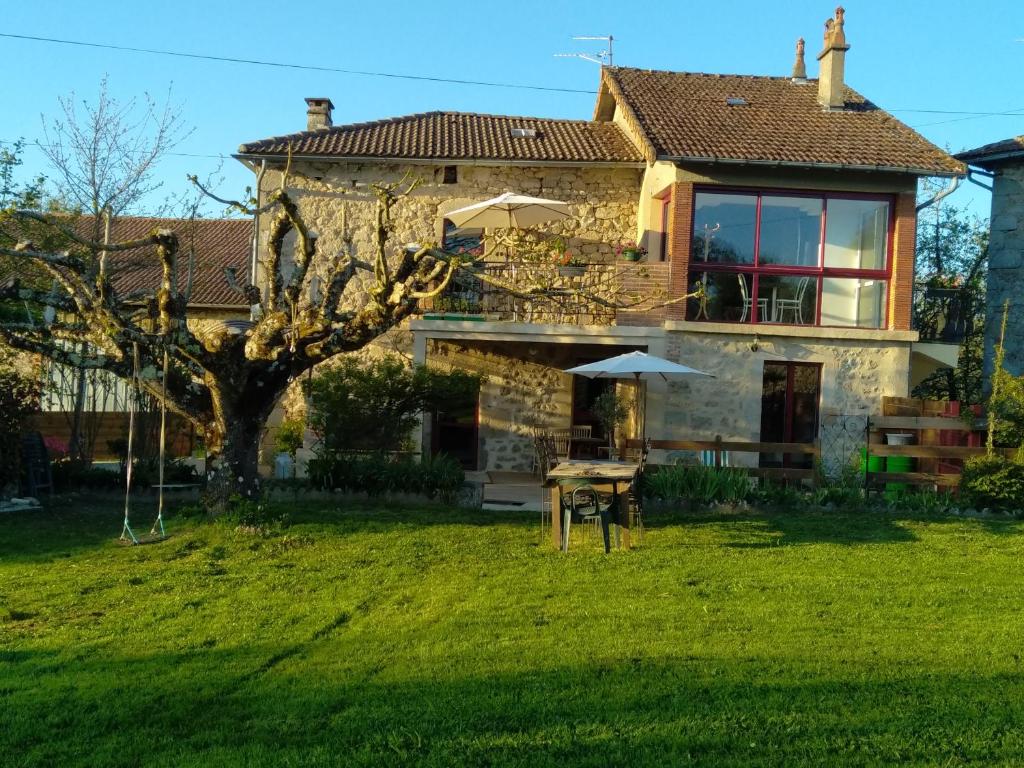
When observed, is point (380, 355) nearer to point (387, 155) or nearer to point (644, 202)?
point (387, 155)

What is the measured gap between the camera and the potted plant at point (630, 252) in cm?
1562

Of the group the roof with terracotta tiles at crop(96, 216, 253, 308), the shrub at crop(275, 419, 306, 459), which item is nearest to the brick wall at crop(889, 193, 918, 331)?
the shrub at crop(275, 419, 306, 459)

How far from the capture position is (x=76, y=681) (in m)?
5.33

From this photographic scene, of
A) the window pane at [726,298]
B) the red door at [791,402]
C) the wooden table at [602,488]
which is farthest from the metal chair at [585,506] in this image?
the red door at [791,402]

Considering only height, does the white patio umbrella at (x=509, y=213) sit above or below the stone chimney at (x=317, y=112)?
below

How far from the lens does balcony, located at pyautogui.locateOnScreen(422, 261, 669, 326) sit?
15.4 meters

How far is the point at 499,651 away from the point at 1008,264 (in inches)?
575

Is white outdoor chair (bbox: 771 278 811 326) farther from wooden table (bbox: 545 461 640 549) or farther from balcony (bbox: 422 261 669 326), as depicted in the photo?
wooden table (bbox: 545 461 640 549)

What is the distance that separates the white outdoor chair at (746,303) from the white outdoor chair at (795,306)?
0.17 meters

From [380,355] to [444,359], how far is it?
1101 millimetres

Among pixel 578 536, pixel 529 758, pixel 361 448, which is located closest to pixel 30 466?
pixel 361 448

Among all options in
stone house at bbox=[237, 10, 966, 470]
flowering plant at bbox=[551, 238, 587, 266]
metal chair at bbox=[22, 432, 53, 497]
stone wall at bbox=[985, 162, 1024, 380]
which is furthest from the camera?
stone wall at bbox=[985, 162, 1024, 380]

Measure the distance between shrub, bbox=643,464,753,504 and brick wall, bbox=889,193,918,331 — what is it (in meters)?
5.20

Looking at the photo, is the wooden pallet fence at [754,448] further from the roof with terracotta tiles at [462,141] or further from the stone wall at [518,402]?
the roof with terracotta tiles at [462,141]
